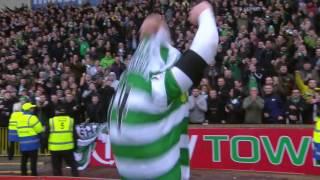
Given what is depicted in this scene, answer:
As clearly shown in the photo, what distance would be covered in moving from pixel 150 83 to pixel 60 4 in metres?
26.7

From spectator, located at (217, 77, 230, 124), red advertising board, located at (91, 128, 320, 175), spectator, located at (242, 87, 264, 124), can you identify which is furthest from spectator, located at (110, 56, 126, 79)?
spectator, located at (242, 87, 264, 124)

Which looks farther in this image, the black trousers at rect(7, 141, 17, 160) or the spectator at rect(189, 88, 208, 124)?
the black trousers at rect(7, 141, 17, 160)

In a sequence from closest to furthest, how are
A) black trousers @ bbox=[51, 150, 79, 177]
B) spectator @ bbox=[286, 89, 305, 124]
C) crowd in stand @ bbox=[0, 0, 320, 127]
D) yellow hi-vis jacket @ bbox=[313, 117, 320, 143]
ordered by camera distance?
1. yellow hi-vis jacket @ bbox=[313, 117, 320, 143]
2. spectator @ bbox=[286, 89, 305, 124]
3. black trousers @ bbox=[51, 150, 79, 177]
4. crowd in stand @ bbox=[0, 0, 320, 127]

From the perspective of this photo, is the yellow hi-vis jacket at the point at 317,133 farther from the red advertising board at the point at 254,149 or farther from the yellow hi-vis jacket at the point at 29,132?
the yellow hi-vis jacket at the point at 29,132

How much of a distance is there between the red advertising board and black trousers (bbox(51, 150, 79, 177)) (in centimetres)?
260

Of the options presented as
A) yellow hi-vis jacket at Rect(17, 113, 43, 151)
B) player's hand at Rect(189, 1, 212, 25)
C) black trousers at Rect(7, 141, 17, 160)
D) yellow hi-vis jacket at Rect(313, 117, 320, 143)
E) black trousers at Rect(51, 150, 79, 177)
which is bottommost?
black trousers at Rect(7, 141, 17, 160)

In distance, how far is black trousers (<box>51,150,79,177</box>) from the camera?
13.1 m

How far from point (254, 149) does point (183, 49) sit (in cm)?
412

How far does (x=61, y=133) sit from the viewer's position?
510 inches

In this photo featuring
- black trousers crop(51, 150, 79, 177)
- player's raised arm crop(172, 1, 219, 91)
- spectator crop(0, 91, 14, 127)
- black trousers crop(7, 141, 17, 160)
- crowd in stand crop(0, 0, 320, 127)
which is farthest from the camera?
spectator crop(0, 91, 14, 127)

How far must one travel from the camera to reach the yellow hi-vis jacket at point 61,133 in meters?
12.9

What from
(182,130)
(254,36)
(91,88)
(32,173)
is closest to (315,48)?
(254,36)

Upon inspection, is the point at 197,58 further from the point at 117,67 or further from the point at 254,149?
the point at 117,67

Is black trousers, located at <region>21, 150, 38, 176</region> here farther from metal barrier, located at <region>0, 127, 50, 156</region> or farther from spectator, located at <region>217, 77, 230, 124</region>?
spectator, located at <region>217, 77, 230, 124</region>
